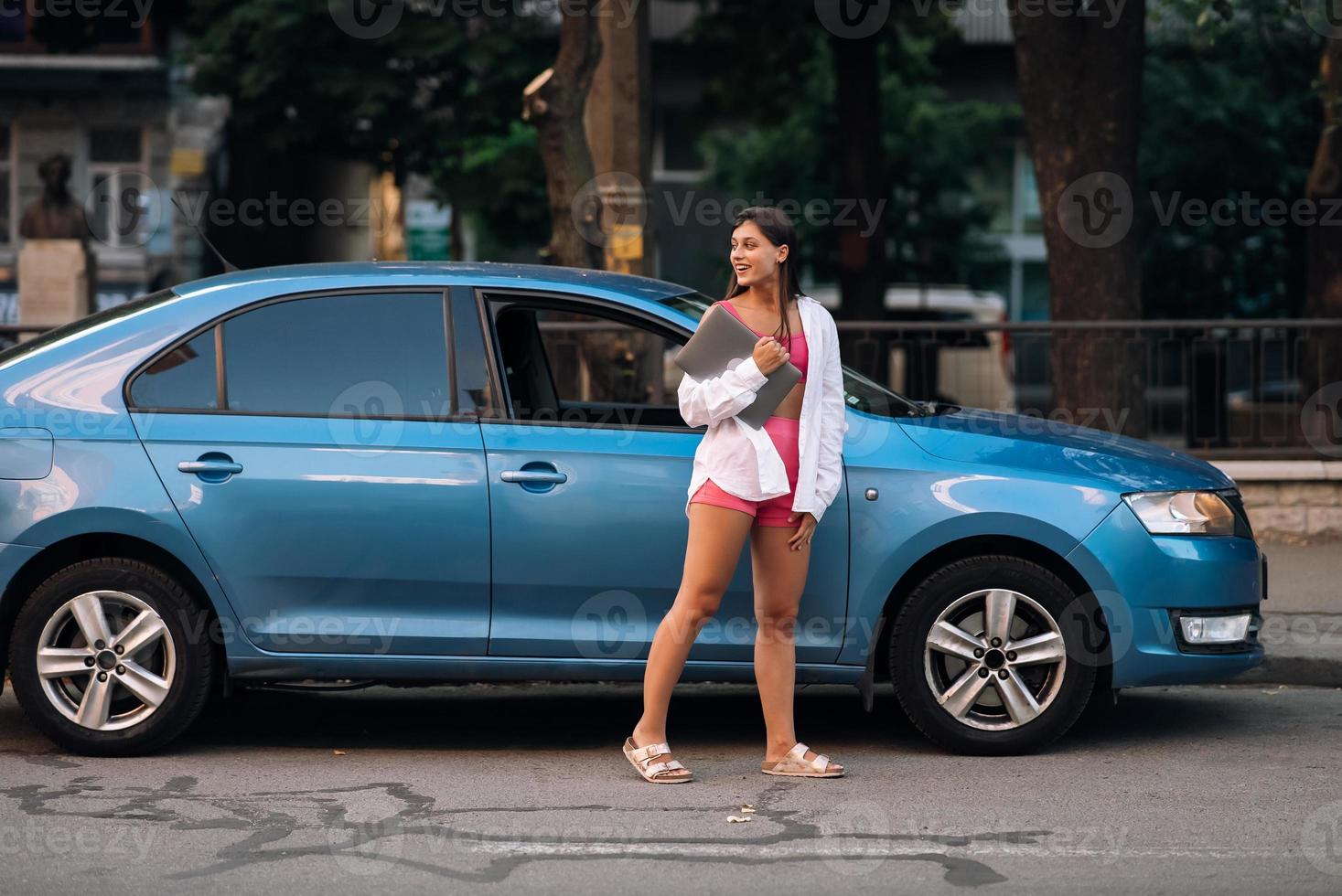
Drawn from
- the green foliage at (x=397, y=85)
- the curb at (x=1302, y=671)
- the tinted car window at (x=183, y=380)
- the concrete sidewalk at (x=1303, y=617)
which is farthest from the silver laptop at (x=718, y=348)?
the green foliage at (x=397, y=85)

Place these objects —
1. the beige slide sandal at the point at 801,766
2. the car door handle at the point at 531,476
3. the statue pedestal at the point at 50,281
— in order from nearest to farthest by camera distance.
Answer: the beige slide sandal at the point at 801,766
the car door handle at the point at 531,476
the statue pedestal at the point at 50,281

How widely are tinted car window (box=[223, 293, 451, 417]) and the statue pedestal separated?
10700mm

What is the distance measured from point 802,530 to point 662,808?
3.16 ft

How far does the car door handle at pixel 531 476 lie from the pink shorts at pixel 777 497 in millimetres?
500

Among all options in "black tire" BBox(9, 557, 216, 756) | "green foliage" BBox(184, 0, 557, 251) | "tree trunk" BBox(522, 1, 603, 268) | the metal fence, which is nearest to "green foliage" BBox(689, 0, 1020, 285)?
"green foliage" BBox(184, 0, 557, 251)

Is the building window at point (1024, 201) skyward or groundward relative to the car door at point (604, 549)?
skyward

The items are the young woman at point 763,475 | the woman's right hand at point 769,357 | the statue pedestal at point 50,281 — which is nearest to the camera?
the woman's right hand at point 769,357

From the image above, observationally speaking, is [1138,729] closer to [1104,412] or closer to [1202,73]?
[1104,412]

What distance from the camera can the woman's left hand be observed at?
18.1ft

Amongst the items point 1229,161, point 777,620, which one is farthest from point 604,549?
point 1229,161

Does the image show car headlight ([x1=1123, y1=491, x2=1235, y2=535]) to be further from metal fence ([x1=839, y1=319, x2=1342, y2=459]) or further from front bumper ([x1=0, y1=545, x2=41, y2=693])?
metal fence ([x1=839, y1=319, x2=1342, y2=459])

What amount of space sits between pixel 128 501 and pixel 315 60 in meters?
14.1

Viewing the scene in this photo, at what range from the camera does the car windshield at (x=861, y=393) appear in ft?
20.0

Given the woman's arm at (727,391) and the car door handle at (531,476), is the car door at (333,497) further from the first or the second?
the woman's arm at (727,391)
